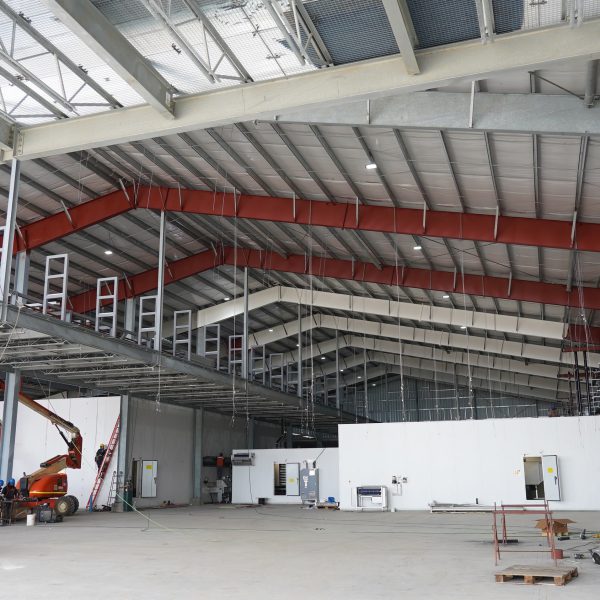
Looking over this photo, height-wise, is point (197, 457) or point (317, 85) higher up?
point (317, 85)

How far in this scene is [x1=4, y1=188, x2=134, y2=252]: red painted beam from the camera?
2531 centimetres

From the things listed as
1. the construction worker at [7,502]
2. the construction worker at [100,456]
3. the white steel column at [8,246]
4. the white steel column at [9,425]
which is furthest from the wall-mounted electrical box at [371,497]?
the white steel column at [8,246]

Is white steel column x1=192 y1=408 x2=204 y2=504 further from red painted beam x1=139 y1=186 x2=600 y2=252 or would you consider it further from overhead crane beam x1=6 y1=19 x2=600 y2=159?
overhead crane beam x1=6 y1=19 x2=600 y2=159

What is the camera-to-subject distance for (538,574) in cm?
1034

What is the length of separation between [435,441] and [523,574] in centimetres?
2064

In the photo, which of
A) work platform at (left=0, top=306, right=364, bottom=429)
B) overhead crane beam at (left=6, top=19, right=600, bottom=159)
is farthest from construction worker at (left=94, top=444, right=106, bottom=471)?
overhead crane beam at (left=6, top=19, right=600, bottom=159)

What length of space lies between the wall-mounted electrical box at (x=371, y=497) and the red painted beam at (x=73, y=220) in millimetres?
16688

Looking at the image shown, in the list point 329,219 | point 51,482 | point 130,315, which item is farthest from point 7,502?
point 329,219

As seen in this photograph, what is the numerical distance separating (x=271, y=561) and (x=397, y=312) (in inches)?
862

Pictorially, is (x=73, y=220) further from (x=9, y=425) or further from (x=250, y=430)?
(x=250, y=430)

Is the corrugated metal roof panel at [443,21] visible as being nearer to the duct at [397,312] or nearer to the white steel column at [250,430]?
the duct at [397,312]

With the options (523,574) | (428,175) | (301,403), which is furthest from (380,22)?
(301,403)

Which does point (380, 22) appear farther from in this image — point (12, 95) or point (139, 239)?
point (139, 239)

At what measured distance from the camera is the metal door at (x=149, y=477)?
113ft
